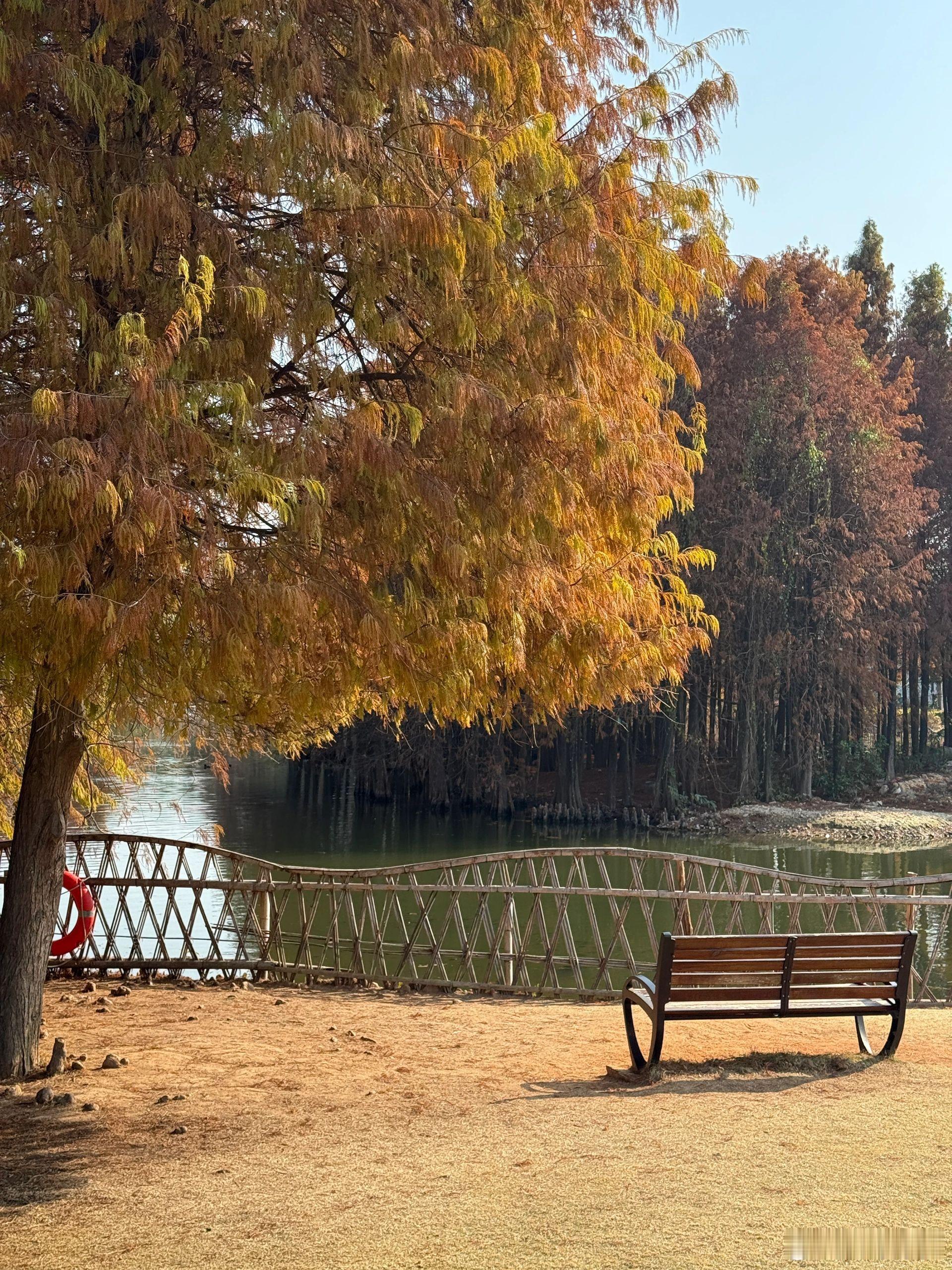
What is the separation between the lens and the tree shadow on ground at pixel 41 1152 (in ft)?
15.9

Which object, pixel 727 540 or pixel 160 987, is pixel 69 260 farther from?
pixel 727 540

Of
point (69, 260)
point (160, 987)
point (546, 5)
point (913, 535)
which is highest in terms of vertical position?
point (913, 535)

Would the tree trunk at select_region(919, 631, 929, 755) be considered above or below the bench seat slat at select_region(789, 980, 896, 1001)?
above

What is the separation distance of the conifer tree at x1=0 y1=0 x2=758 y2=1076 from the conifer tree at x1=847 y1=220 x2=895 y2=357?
3659cm

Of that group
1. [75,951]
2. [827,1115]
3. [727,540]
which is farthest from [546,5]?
[727,540]

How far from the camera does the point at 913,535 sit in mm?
Answer: 37938

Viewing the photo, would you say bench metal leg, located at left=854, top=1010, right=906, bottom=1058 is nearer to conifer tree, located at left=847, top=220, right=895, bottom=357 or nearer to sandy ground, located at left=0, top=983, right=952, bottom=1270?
sandy ground, located at left=0, top=983, right=952, bottom=1270

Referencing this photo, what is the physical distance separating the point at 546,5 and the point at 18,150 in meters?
2.72

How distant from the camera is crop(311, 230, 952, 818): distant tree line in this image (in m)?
31.8

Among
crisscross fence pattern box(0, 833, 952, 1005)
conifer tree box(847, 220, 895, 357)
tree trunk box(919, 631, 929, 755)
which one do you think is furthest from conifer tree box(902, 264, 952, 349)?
crisscross fence pattern box(0, 833, 952, 1005)

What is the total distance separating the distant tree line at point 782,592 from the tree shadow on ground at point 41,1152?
23343 millimetres

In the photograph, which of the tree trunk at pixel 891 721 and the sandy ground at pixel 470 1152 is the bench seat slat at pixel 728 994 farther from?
the tree trunk at pixel 891 721

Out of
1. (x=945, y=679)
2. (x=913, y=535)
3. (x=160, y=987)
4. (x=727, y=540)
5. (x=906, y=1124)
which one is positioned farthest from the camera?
(x=945, y=679)

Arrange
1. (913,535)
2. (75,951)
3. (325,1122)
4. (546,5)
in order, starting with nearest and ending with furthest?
(325,1122), (546,5), (75,951), (913,535)
